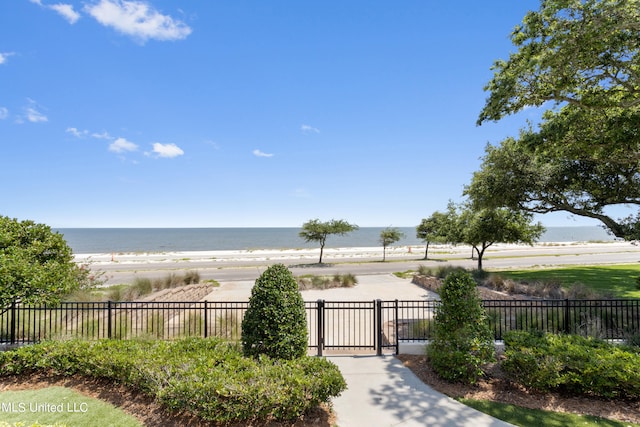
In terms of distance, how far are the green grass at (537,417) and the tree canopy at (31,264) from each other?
32.7 feet

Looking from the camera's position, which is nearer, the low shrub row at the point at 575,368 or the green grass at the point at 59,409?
the green grass at the point at 59,409

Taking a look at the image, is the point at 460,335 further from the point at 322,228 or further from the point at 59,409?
the point at 322,228

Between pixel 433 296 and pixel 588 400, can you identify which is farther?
pixel 433 296

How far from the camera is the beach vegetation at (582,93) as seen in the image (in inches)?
349

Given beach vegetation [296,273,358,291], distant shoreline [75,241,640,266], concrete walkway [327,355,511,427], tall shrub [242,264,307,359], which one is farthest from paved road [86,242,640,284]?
concrete walkway [327,355,511,427]

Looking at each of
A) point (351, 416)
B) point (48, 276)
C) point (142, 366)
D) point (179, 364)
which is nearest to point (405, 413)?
point (351, 416)

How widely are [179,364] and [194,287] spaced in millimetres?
13519

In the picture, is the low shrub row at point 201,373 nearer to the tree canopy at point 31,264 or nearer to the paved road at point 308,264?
the tree canopy at point 31,264

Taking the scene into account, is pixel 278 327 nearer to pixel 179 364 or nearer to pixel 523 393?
pixel 179 364

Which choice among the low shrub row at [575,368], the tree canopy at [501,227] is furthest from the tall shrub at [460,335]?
the tree canopy at [501,227]

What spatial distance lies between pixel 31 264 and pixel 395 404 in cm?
950

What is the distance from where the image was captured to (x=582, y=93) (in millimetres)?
11945

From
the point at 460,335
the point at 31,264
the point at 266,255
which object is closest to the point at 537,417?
the point at 460,335

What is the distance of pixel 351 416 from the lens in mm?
5523
